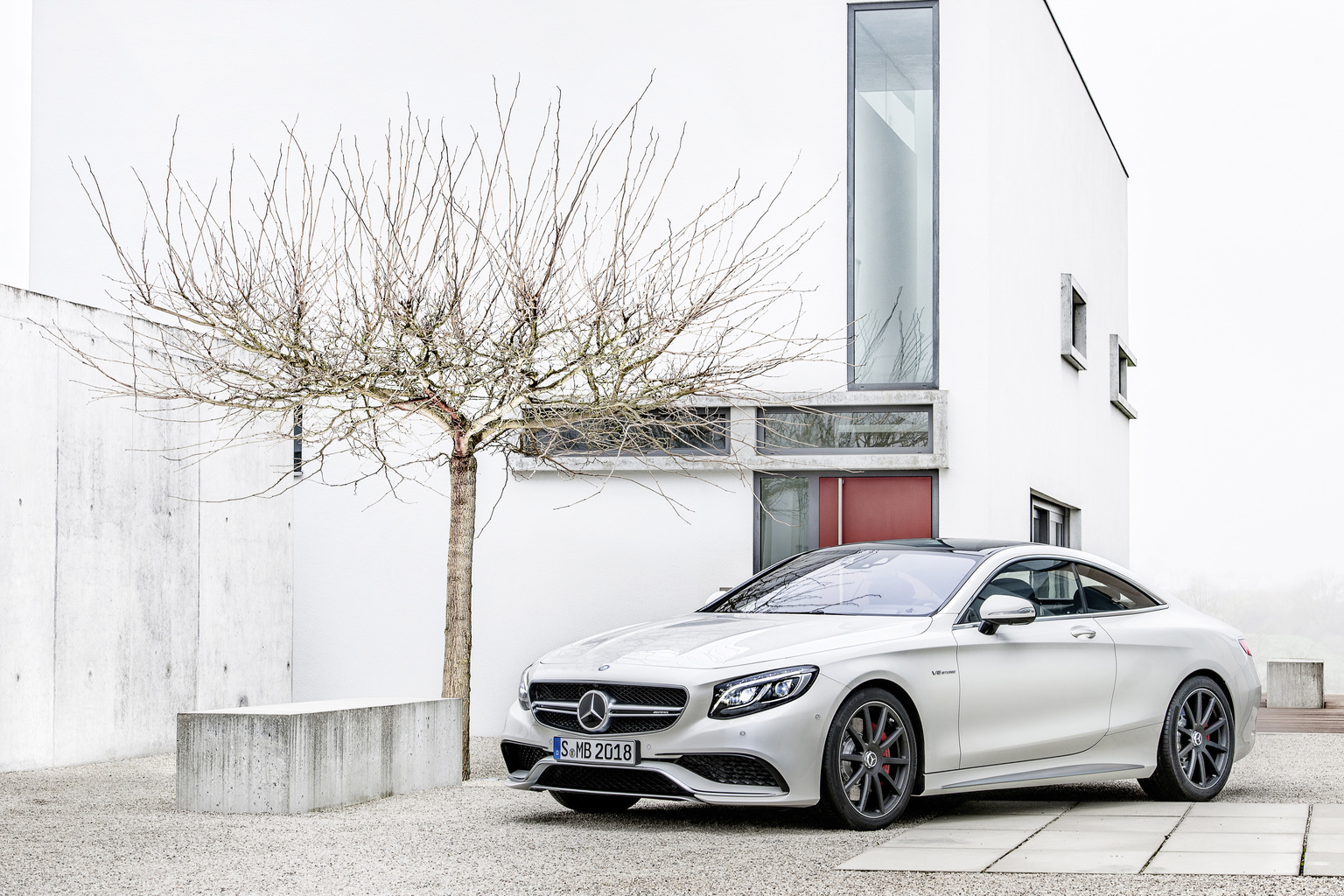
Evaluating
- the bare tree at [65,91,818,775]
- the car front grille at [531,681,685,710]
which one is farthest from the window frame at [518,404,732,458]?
the car front grille at [531,681,685,710]

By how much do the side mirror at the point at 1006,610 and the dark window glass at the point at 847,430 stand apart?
5499 millimetres

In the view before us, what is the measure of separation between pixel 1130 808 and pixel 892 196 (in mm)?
6986

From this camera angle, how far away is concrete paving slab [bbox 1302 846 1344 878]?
5959mm

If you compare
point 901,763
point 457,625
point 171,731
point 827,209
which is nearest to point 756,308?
point 827,209

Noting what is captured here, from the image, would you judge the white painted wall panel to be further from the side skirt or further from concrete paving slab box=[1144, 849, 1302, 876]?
concrete paving slab box=[1144, 849, 1302, 876]

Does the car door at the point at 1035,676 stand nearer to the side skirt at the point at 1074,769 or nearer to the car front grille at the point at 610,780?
the side skirt at the point at 1074,769

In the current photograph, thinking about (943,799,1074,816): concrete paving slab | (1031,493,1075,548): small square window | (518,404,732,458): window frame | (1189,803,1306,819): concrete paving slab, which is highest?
(518,404,732,458): window frame

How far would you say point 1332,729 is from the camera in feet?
48.5

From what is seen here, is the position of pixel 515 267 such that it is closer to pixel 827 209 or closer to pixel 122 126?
pixel 827 209

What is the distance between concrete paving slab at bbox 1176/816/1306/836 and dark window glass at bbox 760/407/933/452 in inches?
233

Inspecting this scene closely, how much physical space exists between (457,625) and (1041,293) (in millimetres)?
7849

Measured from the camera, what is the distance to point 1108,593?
9.02m

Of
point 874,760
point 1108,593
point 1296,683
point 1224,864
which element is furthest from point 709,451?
point 1296,683

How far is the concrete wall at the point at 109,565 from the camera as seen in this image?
11.1 metres
